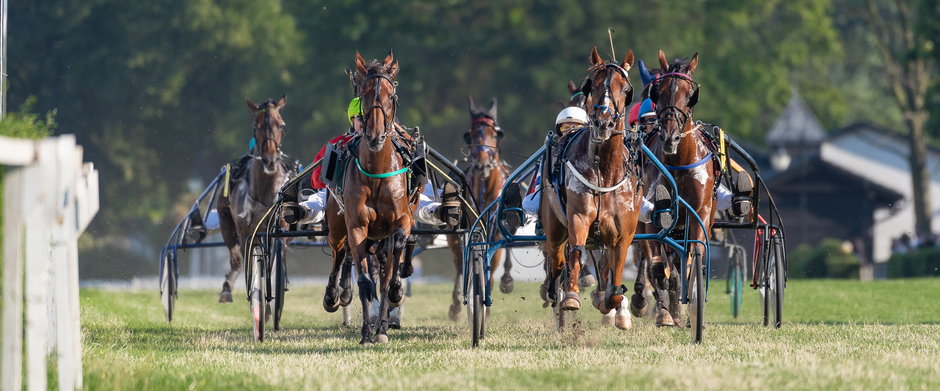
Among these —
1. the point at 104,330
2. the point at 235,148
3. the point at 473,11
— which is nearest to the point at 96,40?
the point at 235,148

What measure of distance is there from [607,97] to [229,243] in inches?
285

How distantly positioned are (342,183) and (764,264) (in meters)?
3.69

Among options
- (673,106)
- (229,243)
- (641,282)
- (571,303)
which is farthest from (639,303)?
(229,243)

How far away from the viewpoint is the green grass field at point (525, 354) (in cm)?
846

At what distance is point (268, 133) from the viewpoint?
1523cm

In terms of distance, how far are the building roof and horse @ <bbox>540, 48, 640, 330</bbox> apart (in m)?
35.7

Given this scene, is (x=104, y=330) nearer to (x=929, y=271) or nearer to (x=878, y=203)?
(x=929, y=271)

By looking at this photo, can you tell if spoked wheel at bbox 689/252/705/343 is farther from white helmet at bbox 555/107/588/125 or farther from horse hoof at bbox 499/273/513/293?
horse hoof at bbox 499/273/513/293

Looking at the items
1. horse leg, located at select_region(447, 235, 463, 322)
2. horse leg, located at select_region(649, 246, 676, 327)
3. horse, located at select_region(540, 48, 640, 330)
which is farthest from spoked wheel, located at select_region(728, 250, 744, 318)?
horse, located at select_region(540, 48, 640, 330)

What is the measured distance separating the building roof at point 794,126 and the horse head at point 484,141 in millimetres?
30617

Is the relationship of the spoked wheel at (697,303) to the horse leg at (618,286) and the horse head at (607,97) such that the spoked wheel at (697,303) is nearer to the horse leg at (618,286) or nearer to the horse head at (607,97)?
the horse leg at (618,286)

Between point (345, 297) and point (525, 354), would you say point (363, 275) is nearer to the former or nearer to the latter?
point (345, 297)

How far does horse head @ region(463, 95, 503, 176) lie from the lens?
16250 millimetres

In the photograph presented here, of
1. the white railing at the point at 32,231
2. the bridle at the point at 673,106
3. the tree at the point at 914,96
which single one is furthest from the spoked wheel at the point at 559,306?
the tree at the point at 914,96
